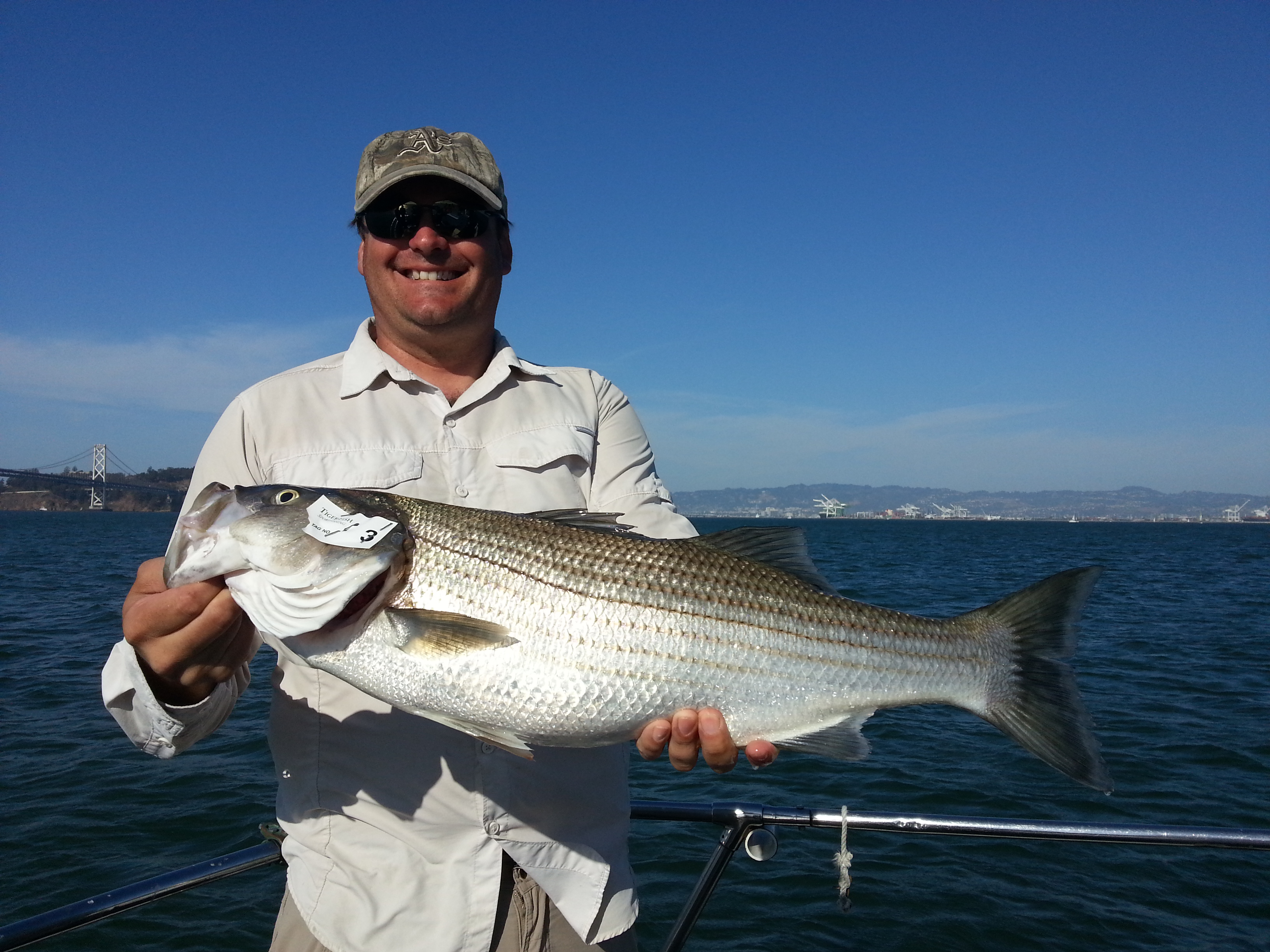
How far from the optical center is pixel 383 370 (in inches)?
131

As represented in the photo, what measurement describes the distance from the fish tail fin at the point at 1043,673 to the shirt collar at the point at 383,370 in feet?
7.49

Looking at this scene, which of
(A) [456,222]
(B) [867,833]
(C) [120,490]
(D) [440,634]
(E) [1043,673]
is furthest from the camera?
(C) [120,490]

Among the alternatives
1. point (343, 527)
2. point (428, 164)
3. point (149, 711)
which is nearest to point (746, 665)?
point (343, 527)

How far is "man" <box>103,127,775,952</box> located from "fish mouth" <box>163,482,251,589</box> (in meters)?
0.08

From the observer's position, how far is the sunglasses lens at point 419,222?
348 cm

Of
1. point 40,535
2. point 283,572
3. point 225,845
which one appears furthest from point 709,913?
point 40,535

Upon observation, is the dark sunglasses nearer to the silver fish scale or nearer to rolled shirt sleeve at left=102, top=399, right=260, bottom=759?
rolled shirt sleeve at left=102, top=399, right=260, bottom=759

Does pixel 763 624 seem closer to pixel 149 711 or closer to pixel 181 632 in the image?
pixel 181 632

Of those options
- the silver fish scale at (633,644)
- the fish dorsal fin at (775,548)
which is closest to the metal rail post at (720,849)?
the silver fish scale at (633,644)

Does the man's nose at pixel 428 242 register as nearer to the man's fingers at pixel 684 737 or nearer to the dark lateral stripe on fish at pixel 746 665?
the dark lateral stripe on fish at pixel 746 665

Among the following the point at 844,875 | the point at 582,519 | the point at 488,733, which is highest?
the point at 582,519

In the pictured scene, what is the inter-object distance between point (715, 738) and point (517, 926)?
99 centimetres

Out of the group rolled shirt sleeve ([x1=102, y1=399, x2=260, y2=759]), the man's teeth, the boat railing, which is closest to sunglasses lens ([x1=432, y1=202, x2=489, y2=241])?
the man's teeth

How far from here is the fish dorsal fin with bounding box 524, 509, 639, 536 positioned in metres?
3.26
